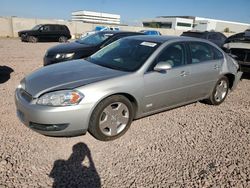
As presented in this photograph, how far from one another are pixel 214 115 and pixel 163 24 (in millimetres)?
91541

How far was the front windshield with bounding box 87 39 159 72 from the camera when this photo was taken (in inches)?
149

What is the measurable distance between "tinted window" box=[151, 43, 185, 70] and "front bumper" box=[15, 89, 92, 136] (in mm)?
1544

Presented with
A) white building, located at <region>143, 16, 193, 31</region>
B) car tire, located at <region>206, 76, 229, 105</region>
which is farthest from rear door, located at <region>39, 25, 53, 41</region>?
white building, located at <region>143, 16, 193, 31</region>

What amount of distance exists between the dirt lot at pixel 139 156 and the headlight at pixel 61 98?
0.66 metres

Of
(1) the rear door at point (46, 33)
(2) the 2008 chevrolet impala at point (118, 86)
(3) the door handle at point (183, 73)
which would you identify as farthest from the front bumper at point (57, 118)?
(1) the rear door at point (46, 33)

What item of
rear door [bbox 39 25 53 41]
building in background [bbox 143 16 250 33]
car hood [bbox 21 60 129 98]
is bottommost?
building in background [bbox 143 16 250 33]

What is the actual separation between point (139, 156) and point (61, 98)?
130 centimetres

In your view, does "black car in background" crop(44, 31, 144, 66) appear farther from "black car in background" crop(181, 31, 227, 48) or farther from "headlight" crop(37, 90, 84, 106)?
"black car in background" crop(181, 31, 227, 48)

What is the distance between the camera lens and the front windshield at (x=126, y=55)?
3775 millimetres

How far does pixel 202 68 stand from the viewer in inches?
175

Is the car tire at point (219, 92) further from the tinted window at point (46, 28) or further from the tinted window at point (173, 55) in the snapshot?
the tinted window at point (46, 28)

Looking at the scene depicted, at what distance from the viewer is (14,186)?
2.48 m

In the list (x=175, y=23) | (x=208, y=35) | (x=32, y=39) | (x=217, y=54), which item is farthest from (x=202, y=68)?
(x=175, y=23)

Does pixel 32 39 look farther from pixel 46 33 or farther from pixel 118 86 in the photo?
pixel 118 86
